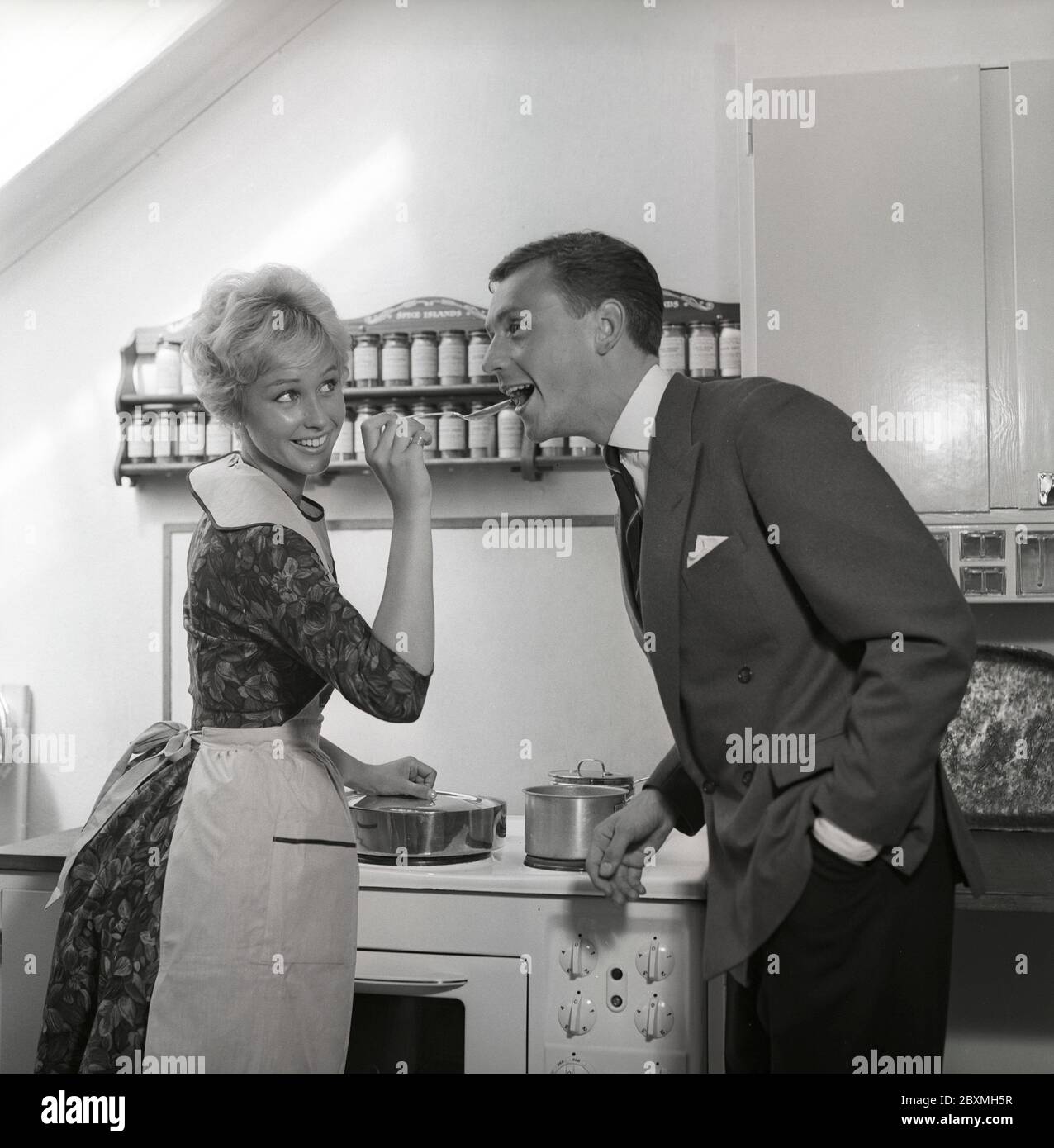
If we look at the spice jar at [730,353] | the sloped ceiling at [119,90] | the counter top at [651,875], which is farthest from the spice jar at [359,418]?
the counter top at [651,875]

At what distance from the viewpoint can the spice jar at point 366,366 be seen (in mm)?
3043

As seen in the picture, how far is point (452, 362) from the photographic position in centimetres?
298

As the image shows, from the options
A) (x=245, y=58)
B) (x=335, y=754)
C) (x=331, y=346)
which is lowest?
(x=335, y=754)

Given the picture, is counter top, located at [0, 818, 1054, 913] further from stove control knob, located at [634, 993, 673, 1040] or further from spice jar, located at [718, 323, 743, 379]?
spice jar, located at [718, 323, 743, 379]

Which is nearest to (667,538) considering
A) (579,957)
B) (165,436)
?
(579,957)

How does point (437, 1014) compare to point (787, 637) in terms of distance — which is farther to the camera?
point (437, 1014)

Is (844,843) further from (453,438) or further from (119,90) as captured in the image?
(119,90)

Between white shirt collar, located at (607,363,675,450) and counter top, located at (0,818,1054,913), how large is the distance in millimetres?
808

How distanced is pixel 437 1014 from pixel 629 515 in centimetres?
100

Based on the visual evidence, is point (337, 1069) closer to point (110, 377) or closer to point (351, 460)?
point (351, 460)

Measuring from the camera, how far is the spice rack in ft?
9.71
